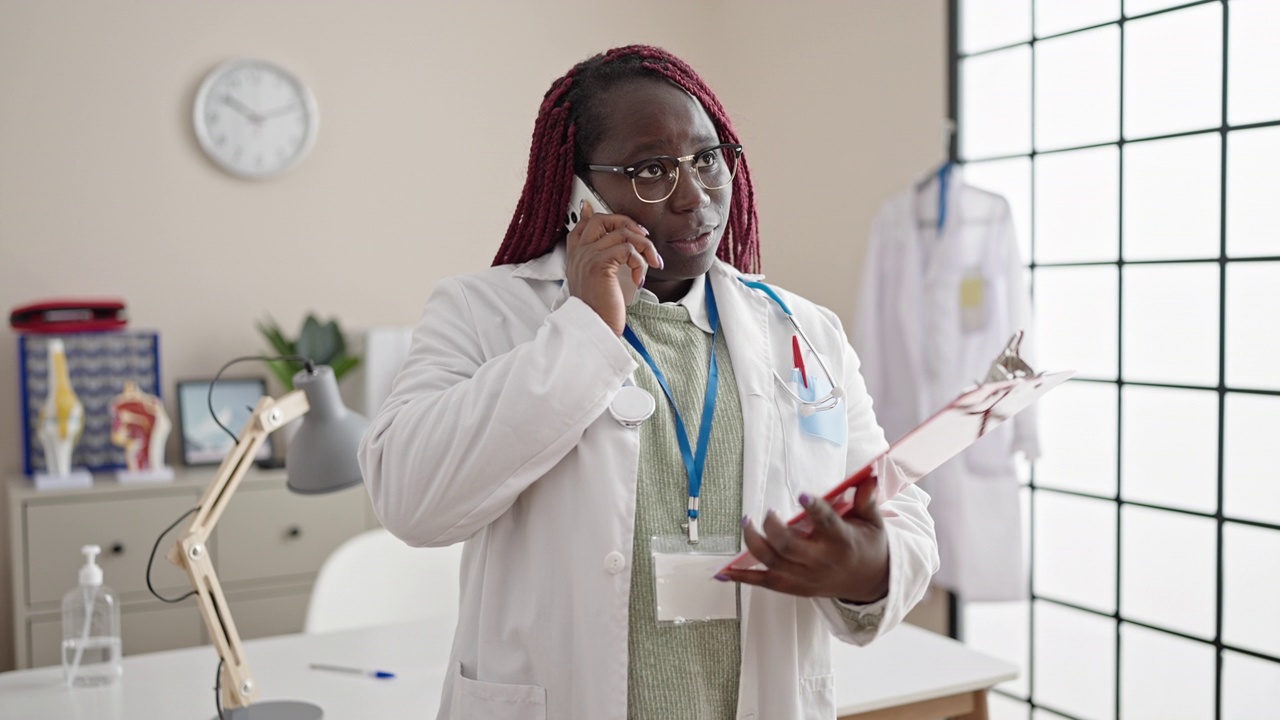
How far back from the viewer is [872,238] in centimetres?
353

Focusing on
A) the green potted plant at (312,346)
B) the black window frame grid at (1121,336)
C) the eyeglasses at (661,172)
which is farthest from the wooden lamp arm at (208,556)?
the black window frame grid at (1121,336)

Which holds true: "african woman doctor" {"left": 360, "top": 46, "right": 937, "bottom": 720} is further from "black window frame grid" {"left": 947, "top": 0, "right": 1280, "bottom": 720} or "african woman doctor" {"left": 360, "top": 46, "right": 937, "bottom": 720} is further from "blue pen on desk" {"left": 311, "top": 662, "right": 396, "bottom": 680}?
"black window frame grid" {"left": 947, "top": 0, "right": 1280, "bottom": 720}

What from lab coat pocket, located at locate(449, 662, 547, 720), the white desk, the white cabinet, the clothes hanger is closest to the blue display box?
the white cabinet

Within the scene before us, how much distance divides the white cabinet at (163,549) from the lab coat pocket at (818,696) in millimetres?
2695

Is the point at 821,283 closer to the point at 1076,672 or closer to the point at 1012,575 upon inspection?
the point at 1012,575

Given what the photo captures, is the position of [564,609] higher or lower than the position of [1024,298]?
lower

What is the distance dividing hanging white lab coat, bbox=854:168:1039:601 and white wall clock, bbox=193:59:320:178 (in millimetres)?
2224

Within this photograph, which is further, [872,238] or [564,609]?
[872,238]

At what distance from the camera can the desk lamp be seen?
167 cm

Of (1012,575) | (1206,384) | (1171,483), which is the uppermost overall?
(1206,384)

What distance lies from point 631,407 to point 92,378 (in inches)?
123

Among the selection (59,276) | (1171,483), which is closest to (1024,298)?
(1171,483)

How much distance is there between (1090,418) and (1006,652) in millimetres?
868

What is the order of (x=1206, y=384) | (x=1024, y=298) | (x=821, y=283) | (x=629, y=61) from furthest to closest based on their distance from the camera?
1. (x=821, y=283)
2. (x=1024, y=298)
3. (x=1206, y=384)
4. (x=629, y=61)
